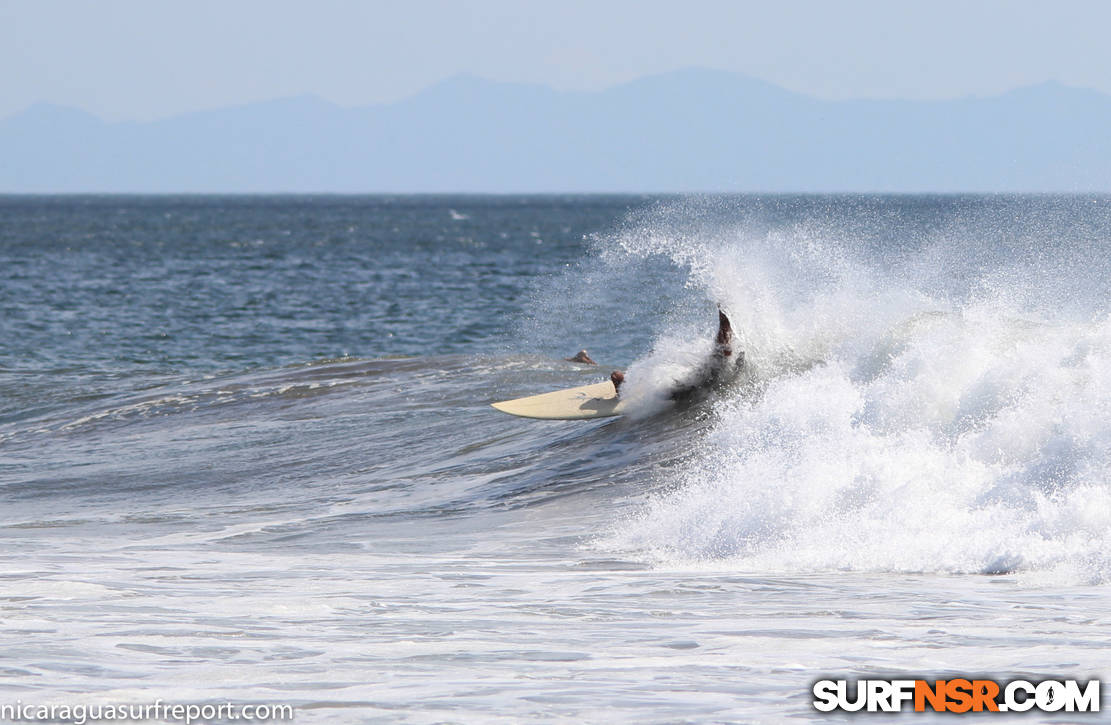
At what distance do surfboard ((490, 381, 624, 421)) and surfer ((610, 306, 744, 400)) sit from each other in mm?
224

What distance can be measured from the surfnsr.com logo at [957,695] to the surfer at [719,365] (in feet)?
27.5

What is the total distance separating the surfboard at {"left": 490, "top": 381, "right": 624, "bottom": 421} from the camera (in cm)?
1396

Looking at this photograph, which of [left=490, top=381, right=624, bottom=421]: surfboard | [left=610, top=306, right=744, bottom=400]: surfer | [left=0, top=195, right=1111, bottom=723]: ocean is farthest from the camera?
[left=610, top=306, right=744, bottom=400]: surfer

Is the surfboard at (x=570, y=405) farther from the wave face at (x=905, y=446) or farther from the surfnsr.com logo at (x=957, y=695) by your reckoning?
the surfnsr.com logo at (x=957, y=695)

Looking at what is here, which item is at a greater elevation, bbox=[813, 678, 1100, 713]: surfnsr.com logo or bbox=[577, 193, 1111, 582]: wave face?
bbox=[577, 193, 1111, 582]: wave face

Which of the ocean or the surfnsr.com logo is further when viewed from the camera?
the ocean

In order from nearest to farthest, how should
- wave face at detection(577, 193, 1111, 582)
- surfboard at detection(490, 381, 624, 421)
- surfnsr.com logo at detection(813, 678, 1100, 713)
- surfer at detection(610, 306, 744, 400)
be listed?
surfnsr.com logo at detection(813, 678, 1100, 713) < wave face at detection(577, 193, 1111, 582) < surfboard at detection(490, 381, 624, 421) < surfer at detection(610, 306, 744, 400)

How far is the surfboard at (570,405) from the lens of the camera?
14.0 metres

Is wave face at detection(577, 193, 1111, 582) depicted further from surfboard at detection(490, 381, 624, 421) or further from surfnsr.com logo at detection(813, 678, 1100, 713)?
surfnsr.com logo at detection(813, 678, 1100, 713)

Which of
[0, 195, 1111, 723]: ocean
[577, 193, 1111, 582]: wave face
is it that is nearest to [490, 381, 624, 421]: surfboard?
[0, 195, 1111, 723]: ocean

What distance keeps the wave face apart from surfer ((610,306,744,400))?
0.22m

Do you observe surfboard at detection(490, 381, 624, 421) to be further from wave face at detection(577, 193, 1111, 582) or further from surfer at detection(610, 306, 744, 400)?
wave face at detection(577, 193, 1111, 582)

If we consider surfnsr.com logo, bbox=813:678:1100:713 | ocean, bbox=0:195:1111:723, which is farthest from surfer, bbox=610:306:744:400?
surfnsr.com logo, bbox=813:678:1100:713

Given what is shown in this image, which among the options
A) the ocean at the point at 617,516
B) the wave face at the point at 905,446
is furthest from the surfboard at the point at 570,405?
the wave face at the point at 905,446
